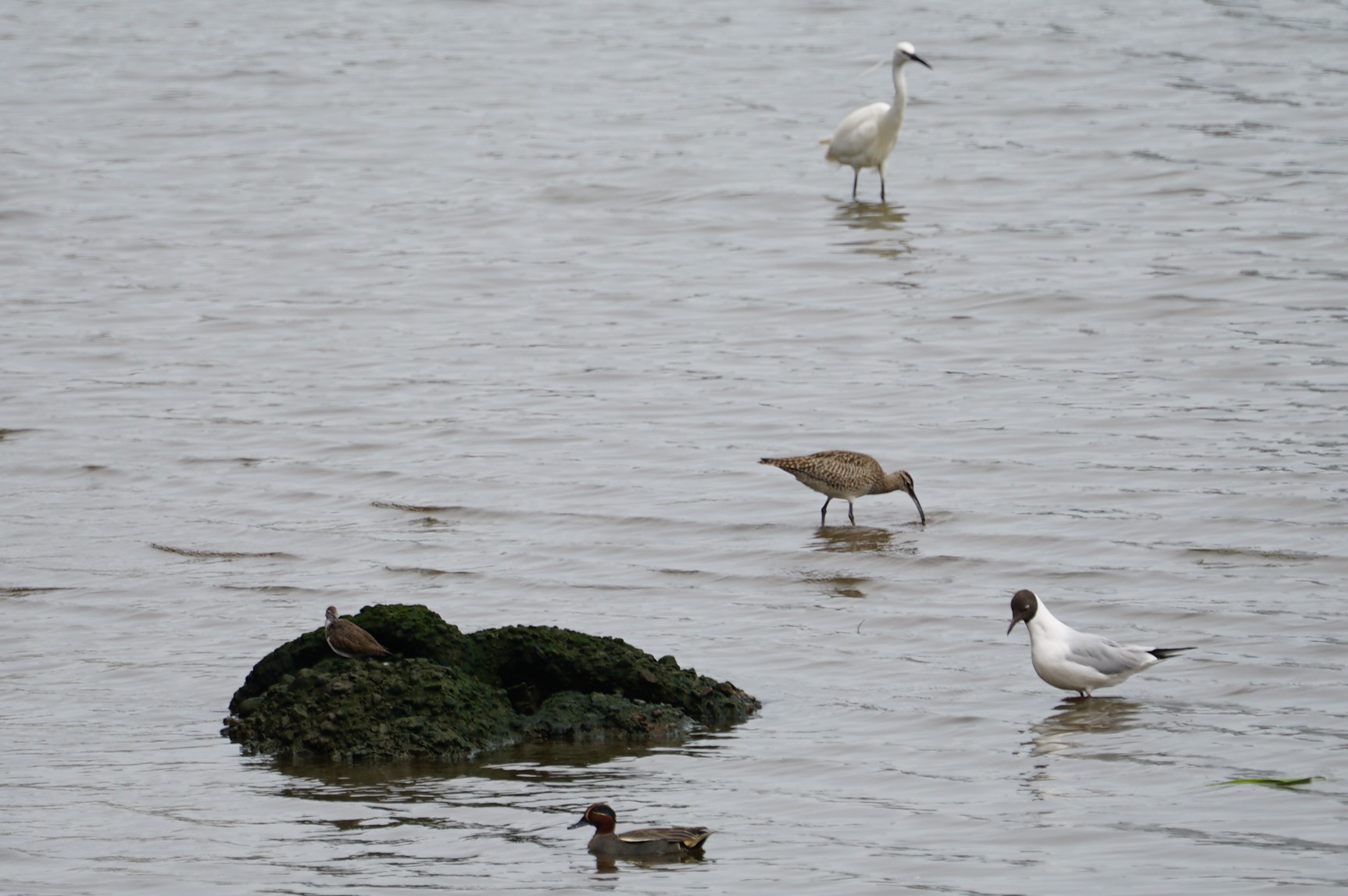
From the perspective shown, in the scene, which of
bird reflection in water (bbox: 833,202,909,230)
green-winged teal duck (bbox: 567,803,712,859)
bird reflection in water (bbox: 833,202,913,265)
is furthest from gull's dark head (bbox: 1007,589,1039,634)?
bird reflection in water (bbox: 833,202,909,230)

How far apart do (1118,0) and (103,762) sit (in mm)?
26904

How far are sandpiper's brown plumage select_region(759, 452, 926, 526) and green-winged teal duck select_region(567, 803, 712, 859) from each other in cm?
577

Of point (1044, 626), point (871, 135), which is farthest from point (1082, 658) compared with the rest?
point (871, 135)

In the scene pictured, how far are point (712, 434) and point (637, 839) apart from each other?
8.09m

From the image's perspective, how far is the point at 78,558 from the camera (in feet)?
39.6

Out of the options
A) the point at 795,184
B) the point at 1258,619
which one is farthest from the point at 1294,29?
the point at 1258,619

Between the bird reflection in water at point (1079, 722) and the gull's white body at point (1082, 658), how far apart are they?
8cm

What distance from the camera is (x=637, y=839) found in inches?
270

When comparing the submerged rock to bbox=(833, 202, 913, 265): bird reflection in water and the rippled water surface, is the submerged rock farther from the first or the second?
bbox=(833, 202, 913, 265): bird reflection in water

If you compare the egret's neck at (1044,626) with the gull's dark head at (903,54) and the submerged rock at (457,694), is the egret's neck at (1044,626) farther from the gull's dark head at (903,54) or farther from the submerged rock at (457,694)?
the gull's dark head at (903,54)

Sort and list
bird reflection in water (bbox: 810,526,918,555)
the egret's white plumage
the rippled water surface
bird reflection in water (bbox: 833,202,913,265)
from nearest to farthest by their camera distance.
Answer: the rippled water surface → bird reflection in water (bbox: 810,526,918,555) → bird reflection in water (bbox: 833,202,913,265) → the egret's white plumage

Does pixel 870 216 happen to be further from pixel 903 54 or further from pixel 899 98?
pixel 903 54

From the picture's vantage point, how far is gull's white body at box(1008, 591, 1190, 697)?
909 centimetres

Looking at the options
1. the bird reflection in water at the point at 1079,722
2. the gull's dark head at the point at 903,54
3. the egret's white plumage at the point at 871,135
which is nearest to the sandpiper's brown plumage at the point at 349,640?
the bird reflection in water at the point at 1079,722
